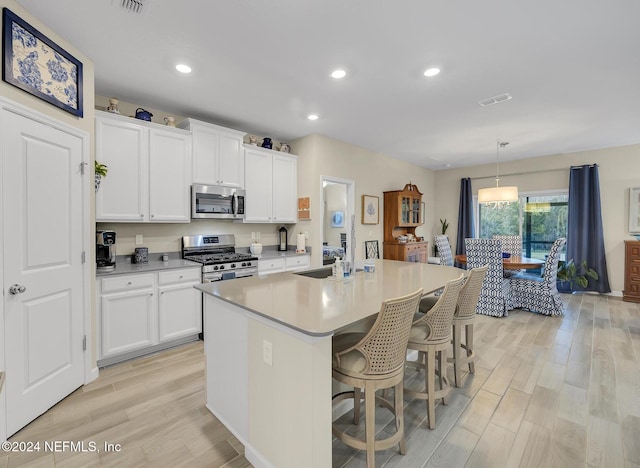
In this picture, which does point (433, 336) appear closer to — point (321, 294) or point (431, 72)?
point (321, 294)

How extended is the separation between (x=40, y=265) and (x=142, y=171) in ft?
4.68

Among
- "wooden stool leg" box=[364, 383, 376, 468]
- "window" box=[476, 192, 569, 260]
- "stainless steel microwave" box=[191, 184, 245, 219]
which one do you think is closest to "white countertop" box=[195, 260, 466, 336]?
"wooden stool leg" box=[364, 383, 376, 468]

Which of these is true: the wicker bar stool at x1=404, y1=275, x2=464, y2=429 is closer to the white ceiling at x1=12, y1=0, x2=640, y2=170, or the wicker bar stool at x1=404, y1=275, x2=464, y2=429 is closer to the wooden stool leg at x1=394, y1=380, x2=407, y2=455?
the wooden stool leg at x1=394, y1=380, x2=407, y2=455

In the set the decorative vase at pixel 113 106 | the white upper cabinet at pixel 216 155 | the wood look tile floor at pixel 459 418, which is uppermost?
the decorative vase at pixel 113 106

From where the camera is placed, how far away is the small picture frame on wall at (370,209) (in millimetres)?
5527

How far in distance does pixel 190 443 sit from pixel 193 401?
0.46 metres

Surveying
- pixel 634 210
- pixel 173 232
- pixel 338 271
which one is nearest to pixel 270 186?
pixel 173 232

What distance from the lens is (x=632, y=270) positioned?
4.95m

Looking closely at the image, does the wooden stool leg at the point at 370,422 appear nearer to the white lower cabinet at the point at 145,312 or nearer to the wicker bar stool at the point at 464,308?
the wicker bar stool at the point at 464,308

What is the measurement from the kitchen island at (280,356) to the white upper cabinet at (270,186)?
2.17 meters

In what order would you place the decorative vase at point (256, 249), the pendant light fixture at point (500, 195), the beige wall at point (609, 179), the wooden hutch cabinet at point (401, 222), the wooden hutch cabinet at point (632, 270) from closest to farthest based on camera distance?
1. the decorative vase at point (256, 249)
2. the pendant light fixture at point (500, 195)
3. the wooden hutch cabinet at point (632, 270)
4. the beige wall at point (609, 179)
5. the wooden hutch cabinet at point (401, 222)

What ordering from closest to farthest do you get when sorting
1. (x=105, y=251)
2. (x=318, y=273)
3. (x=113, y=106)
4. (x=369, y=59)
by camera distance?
(x=369, y=59), (x=318, y=273), (x=105, y=251), (x=113, y=106)

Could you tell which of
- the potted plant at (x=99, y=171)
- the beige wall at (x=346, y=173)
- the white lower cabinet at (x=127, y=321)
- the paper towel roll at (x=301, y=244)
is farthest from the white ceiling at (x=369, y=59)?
the white lower cabinet at (x=127, y=321)

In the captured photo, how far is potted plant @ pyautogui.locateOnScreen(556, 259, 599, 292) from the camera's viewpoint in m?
5.23
